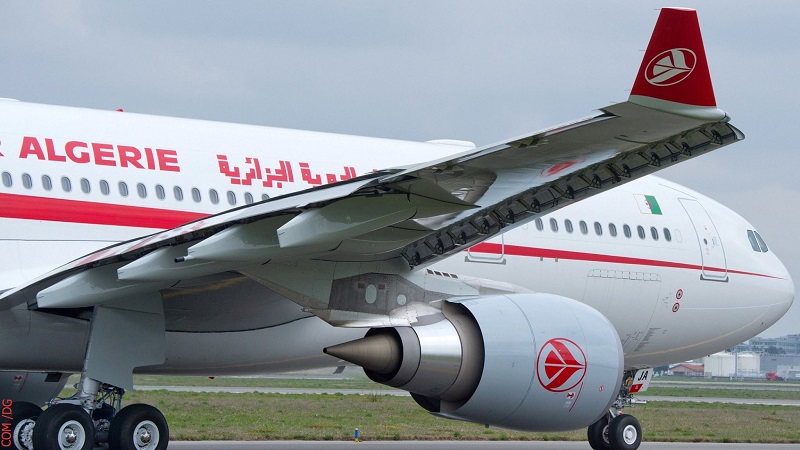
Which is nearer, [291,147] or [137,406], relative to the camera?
[137,406]

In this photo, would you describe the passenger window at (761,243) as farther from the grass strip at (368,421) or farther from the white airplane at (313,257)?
the grass strip at (368,421)

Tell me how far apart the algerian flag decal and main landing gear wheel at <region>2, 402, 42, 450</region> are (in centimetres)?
803

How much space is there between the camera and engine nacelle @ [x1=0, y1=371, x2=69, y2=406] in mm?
15039

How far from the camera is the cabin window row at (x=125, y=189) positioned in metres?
12.6

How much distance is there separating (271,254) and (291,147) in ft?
13.2

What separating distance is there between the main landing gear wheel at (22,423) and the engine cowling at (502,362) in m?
4.06

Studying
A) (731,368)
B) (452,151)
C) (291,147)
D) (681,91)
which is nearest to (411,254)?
(291,147)

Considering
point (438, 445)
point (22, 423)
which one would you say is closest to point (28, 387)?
point (22, 423)

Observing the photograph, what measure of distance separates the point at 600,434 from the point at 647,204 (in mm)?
3113

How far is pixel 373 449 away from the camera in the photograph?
57.1ft

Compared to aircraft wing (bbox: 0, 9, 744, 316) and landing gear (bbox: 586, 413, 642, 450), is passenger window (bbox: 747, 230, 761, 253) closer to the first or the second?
landing gear (bbox: 586, 413, 642, 450)

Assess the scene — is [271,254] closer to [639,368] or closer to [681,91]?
[681,91]

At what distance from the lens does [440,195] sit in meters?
10.1

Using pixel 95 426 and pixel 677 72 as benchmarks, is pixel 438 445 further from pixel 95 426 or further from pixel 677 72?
pixel 677 72
